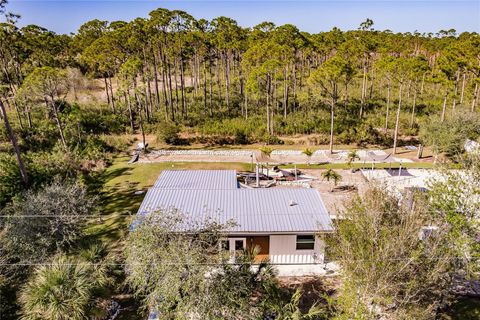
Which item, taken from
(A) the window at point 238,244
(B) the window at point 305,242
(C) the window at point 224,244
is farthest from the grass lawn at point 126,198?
(B) the window at point 305,242

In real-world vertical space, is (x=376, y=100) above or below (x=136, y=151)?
above

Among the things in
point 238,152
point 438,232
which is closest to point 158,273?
point 438,232

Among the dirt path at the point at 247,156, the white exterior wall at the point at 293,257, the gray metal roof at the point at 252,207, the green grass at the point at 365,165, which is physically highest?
the gray metal roof at the point at 252,207

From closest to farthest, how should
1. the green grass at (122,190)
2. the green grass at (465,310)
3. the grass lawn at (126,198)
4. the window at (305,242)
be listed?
the green grass at (465,310)
the grass lawn at (126,198)
the window at (305,242)
the green grass at (122,190)

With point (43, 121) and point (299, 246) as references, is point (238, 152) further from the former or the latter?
point (43, 121)

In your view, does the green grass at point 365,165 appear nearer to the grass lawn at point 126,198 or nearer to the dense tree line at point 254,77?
the grass lawn at point 126,198

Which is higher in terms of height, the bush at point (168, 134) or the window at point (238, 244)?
the bush at point (168, 134)

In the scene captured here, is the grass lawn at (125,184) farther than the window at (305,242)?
Yes
